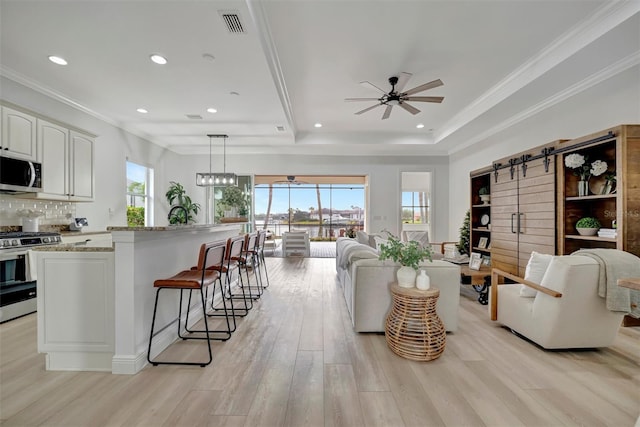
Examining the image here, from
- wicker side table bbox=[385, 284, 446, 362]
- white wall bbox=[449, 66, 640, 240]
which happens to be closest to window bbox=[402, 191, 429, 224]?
white wall bbox=[449, 66, 640, 240]

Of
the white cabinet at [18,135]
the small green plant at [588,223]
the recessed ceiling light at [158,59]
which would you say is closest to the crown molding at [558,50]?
the small green plant at [588,223]

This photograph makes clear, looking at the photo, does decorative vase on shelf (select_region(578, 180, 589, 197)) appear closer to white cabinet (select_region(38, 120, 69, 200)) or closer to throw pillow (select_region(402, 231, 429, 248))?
throw pillow (select_region(402, 231, 429, 248))

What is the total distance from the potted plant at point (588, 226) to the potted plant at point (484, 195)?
1.71 meters

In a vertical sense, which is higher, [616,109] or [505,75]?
[505,75]

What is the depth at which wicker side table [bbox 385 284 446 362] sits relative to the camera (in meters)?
2.26

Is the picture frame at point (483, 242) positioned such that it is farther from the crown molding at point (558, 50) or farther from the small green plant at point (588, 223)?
the crown molding at point (558, 50)

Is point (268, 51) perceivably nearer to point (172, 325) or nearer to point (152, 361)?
point (172, 325)

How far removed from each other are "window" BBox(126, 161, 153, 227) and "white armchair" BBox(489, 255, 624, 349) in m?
6.41

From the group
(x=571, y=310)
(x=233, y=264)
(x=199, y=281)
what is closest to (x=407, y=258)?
(x=571, y=310)

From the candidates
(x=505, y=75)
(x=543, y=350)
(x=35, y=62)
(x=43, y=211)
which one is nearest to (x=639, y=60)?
(x=505, y=75)

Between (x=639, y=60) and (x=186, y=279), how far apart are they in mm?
4978

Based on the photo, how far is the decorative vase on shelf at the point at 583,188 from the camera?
10.7ft

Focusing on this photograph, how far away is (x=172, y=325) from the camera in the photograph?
259cm

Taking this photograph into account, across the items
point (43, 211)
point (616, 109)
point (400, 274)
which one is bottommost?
point (400, 274)
